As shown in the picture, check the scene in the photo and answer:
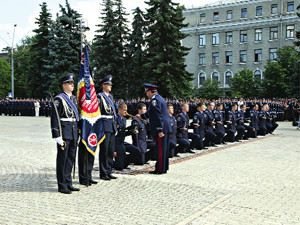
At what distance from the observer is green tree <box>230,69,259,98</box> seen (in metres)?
50.1

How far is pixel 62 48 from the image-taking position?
2000 inches

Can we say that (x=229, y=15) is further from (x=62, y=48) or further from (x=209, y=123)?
(x=209, y=123)

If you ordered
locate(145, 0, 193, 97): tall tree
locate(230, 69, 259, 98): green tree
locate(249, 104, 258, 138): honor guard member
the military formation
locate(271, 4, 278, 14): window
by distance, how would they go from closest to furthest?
the military formation < locate(249, 104, 258, 138): honor guard member < locate(145, 0, 193, 97): tall tree < locate(230, 69, 259, 98): green tree < locate(271, 4, 278, 14): window

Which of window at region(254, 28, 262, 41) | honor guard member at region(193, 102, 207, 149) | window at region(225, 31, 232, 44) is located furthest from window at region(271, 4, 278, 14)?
honor guard member at region(193, 102, 207, 149)

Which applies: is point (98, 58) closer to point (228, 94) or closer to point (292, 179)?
point (228, 94)

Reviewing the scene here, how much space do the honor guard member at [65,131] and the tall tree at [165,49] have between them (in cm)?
3081

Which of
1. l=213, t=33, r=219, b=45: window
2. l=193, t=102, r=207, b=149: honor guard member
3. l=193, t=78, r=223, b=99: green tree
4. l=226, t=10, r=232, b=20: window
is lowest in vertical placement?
Result: l=193, t=102, r=207, b=149: honor guard member

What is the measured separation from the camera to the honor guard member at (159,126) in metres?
8.43

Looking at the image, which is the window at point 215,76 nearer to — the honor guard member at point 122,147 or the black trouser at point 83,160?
the honor guard member at point 122,147

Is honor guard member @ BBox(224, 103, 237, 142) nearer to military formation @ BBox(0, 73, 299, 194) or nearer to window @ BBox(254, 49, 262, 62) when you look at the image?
military formation @ BBox(0, 73, 299, 194)

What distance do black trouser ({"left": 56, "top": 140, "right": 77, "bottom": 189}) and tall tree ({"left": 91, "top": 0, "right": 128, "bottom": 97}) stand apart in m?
36.5

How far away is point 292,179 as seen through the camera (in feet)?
25.9

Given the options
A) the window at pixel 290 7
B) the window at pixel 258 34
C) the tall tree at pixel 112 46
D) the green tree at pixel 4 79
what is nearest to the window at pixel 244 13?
the window at pixel 258 34

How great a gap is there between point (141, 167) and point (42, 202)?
372 cm
